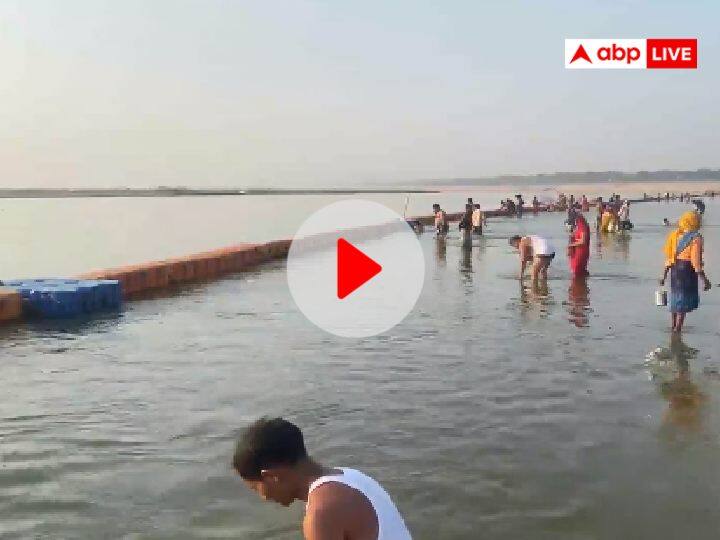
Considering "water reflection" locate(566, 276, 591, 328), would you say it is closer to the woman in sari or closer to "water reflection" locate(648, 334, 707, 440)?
the woman in sari

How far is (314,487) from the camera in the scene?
2.72 meters

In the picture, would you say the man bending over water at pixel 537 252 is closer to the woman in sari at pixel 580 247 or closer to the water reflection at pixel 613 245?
the woman in sari at pixel 580 247

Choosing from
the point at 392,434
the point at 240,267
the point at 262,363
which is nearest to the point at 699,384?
the point at 392,434

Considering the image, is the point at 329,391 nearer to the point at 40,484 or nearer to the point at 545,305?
the point at 40,484

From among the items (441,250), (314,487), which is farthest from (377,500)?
(441,250)

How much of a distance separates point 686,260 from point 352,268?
58.6 feet

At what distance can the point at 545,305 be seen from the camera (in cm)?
1606

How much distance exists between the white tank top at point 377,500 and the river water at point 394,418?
2869 millimetres

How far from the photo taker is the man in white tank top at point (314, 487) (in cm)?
263

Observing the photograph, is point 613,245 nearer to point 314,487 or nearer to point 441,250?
point 441,250

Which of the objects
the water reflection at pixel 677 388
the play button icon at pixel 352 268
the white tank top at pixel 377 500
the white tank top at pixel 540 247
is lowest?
the play button icon at pixel 352 268

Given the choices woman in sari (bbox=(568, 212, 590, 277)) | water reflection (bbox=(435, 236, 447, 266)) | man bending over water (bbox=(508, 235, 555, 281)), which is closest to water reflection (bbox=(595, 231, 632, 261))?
water reflection (bbox=(435, 236, 447, 266))

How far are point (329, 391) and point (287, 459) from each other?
6.62 metres

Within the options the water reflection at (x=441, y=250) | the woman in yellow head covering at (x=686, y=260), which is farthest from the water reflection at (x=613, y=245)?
the woman in yellow head covering at (x=686, y=260)
